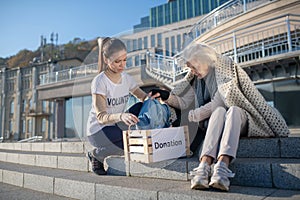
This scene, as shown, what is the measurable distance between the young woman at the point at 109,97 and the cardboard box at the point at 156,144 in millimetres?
158

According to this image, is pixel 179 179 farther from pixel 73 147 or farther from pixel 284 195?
pixel 73 147

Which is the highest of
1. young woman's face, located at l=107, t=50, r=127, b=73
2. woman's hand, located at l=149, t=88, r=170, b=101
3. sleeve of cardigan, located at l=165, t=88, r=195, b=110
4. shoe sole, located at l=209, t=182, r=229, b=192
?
young woman's face, located at l=107, t=50, r=127, b=73

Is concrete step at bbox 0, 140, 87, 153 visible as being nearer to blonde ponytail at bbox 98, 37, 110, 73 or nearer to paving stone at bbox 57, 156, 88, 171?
paving stone at bbox 57, 156, 88, 171

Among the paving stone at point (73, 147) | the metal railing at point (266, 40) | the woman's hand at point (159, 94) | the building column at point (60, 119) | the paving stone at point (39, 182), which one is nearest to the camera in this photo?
the woman's hand at point (159, 94)

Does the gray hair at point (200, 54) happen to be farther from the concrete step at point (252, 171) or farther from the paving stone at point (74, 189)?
the paving stone at point (74, 189)

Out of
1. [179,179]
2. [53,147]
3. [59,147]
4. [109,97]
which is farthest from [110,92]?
[53,147]

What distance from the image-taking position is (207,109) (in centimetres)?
211

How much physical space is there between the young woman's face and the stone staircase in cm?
92

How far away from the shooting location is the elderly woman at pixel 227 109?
173cm

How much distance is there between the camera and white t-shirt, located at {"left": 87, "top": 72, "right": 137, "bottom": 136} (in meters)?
2.10

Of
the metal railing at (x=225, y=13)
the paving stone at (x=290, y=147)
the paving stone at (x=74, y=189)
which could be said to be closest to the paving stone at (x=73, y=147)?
the paving stone at (x=74, y=189)

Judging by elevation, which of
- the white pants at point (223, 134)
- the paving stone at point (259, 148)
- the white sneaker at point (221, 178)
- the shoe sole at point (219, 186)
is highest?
the white pants at point (223, 134)

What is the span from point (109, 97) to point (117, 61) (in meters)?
0.33

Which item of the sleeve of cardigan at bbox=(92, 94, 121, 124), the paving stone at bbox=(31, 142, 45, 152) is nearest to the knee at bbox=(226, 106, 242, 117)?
the sleeve of cardigan at bbox=(92, 94, 121, 124)
